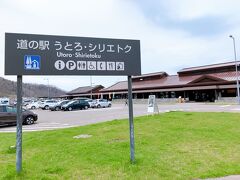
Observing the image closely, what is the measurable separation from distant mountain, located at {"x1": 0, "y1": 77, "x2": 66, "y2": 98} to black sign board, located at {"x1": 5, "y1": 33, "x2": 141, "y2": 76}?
116096mm

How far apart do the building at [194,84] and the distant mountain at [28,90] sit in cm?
6246

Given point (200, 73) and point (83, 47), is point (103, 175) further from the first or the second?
point (200, 73)

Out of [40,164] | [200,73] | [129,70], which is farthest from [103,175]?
[200,73]

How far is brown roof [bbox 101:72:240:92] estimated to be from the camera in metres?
51.2

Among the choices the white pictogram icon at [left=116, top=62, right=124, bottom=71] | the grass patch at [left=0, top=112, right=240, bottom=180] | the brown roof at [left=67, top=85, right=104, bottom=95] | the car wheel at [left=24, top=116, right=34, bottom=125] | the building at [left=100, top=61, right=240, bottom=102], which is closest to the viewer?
the grass patch at [left=0, top=112, right=240, bottom=180]

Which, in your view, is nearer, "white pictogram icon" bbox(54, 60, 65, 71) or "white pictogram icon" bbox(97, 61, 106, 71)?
"white pictogram icon" bbox(54, 60, 65, 71)

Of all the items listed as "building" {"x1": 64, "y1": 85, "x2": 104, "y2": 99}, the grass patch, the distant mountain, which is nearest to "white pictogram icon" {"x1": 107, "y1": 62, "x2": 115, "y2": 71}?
the grass patch

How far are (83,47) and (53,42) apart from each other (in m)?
0.67

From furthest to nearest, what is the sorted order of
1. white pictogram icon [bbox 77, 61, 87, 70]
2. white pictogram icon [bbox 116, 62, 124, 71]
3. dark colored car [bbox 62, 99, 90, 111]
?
dark colored car [bbox 62, 99, 90, 111]
white pictogram icon [bbox 116, 62, 124, 71]
white pictogram icon [bbox 77, 61, 87, 70]

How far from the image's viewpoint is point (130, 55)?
6906 mm

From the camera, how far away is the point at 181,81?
60344mm

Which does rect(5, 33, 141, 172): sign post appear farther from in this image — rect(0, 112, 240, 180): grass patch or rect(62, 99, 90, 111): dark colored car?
rect(62, 99, 90, 111): dark colored car

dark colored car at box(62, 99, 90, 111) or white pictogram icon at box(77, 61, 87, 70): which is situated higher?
white pictogram icon at box(77, 61, 87, 70)

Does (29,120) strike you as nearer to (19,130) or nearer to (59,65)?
(19,130)
